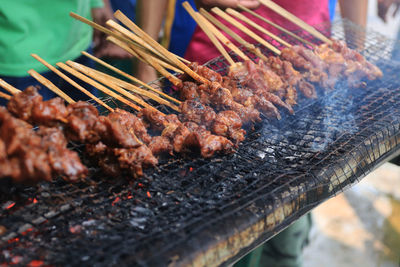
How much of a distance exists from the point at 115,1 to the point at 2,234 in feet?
20.2

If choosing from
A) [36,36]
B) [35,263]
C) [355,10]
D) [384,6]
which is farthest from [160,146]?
[384,6]

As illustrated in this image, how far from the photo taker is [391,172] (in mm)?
→ 7852

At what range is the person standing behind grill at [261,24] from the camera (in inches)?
180

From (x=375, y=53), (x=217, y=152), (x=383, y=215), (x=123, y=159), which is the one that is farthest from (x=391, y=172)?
(x=123, y=159)

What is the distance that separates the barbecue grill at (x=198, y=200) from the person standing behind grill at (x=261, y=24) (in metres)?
1.76

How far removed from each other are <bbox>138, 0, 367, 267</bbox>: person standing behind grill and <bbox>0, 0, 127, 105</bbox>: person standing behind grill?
35.3 inches

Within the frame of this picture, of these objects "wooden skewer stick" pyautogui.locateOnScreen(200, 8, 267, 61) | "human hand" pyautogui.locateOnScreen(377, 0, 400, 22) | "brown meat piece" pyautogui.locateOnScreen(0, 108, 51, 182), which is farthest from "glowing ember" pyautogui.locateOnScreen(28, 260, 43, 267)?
"human hand" pyautogui.locateOnScreen(377, 0, 400, 22)

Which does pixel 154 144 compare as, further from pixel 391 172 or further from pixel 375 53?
pixel 391 172

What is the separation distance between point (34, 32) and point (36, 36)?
0.04 meters

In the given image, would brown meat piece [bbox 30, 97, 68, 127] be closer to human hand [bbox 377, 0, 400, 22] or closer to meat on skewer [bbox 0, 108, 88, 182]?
meat on skewer [bbox 0, 108, 88, 182]

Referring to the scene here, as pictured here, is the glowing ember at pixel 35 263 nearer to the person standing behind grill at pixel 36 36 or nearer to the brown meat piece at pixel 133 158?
the brown meat piece at pixel 133 158

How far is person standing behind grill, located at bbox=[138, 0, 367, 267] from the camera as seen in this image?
4.57 meters

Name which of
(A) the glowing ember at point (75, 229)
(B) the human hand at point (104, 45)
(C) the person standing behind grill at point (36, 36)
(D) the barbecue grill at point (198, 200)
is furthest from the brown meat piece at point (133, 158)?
(B) the human hand at point (104, 45)

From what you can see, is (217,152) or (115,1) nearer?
(217,152)
